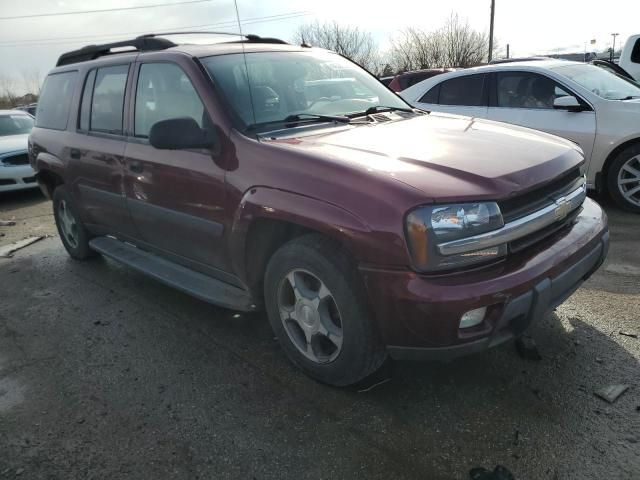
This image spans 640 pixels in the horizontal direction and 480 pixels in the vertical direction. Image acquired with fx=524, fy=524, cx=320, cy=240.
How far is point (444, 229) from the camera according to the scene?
2.23 m

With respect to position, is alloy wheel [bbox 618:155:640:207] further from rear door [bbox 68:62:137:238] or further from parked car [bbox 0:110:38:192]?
parked car [bbox 0:110:38:192]

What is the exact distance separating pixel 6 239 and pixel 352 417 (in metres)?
5.67

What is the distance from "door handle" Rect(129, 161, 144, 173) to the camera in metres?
3.58

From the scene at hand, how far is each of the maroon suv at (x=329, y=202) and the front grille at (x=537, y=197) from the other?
0.03ft

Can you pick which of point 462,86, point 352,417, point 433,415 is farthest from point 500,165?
point 462,86

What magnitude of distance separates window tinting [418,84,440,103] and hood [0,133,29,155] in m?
6.70

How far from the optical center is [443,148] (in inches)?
108

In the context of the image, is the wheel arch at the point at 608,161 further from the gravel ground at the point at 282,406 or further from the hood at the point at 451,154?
the hood at the point at 451,154

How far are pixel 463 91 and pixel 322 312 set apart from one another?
484cm

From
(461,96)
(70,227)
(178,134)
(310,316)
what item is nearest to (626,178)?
(461,96)

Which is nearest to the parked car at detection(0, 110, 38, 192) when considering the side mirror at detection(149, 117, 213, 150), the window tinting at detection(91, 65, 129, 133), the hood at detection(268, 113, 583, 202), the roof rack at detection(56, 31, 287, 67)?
the roof rack at detection(56, 31, 287, 67)

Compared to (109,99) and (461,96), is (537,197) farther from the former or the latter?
(461,96)

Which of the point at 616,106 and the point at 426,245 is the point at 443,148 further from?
the point at 616,106

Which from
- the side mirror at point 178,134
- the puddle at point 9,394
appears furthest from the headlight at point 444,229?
the puddle at point 9,394
